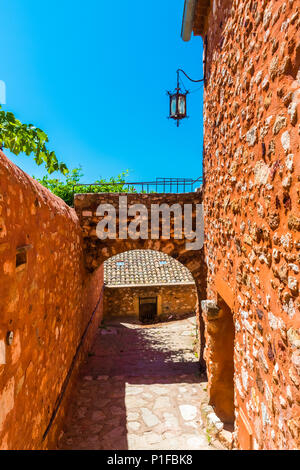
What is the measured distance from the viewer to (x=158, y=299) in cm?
1105

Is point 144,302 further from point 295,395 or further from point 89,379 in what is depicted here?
point 295,395

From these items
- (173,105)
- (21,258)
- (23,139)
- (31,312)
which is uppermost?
(173,105)

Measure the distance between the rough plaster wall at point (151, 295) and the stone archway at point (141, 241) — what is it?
5.20 metres

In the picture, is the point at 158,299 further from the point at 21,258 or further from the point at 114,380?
the point at 21,258

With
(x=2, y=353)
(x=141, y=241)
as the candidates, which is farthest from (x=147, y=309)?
(x=2, y=353)

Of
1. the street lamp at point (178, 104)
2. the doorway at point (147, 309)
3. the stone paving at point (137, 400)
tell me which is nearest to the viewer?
the stone paving at point (137, 400)

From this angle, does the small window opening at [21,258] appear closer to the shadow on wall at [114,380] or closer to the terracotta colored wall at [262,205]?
the terracotta colored wall at [262,205]

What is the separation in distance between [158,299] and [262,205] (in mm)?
9681

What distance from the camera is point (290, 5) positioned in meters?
1.41

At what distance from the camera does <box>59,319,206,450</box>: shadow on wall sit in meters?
3.67

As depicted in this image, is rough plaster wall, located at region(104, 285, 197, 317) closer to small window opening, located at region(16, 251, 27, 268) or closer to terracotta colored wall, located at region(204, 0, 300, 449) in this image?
terracotta colored wall, located at region(204, 0, 300, 449)

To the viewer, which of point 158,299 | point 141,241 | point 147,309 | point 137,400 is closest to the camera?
point 137,400

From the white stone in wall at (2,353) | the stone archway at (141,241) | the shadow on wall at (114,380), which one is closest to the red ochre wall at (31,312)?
the white stone in wall at (2,353)

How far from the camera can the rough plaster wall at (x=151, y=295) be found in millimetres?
10648
